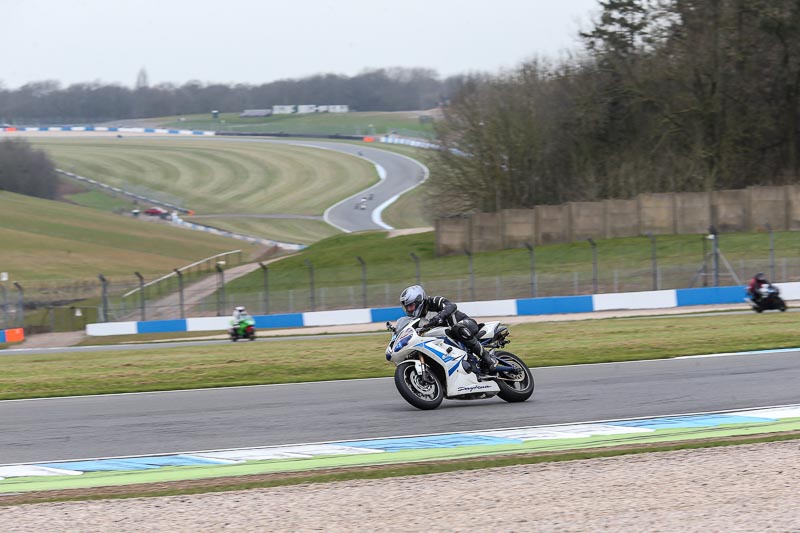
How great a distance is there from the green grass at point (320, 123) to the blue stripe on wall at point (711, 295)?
125136mm

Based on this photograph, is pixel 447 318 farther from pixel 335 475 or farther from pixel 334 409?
pixel 335 475

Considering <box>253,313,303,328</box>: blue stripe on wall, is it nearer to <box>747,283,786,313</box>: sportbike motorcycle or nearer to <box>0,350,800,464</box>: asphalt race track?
<box>747,283,786,313</box>: sportbike motorcycle

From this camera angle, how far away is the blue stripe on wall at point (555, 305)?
36.7m

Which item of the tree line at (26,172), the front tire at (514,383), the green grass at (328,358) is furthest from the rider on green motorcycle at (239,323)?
the tree line at (26,172)

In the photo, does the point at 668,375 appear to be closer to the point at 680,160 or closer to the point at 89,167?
the point at 680,160

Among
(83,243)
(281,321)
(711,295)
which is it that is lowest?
(281,321)

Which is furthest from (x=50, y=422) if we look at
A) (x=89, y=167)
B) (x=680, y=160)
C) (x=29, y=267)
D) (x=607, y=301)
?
(x=89, y=167)

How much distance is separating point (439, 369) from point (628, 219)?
4000cm

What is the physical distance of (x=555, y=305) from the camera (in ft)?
122

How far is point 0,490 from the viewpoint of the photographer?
342 inches

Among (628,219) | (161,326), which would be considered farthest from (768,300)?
(161,326)

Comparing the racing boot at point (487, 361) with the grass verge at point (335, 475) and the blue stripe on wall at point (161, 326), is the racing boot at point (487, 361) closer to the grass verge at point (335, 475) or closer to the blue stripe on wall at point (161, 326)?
the grass verge at point (335, 475)

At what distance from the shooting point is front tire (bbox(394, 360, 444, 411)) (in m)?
12.2

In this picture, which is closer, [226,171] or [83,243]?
[83,243]
